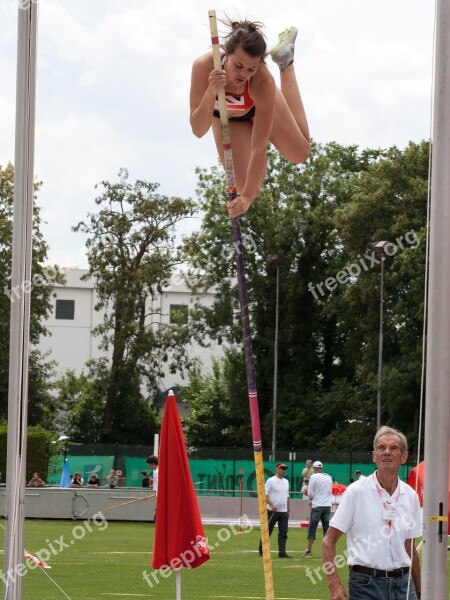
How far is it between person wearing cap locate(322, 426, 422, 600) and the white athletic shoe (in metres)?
2.01

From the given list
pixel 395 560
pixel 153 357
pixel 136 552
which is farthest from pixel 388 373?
pixel 395 560

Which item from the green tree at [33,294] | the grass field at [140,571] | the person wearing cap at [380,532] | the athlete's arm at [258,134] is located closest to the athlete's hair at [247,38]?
the athlete's arm at [258,134]

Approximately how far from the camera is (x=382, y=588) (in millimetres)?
6203

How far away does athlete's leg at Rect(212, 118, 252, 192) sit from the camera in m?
5.39

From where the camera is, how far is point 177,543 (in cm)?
948

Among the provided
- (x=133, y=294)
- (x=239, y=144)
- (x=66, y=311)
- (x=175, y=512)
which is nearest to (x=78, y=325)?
(x=66, y=311)

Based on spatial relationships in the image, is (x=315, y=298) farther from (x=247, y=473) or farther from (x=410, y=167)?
(x=247, y=473)

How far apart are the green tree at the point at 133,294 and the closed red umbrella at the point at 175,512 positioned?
32.2 metres

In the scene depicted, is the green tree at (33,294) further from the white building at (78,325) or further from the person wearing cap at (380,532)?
the person wearing cap at (380,532)

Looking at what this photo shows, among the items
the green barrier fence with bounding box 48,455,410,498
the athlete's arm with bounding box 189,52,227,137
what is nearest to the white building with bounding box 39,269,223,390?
the green barrier fence with bounding box 48,455,410,498

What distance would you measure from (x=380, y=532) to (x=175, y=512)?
3526 millimetres

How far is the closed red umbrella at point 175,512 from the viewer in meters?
9.47

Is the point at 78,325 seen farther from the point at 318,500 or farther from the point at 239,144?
the point at 239,144

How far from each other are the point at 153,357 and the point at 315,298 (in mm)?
8797
